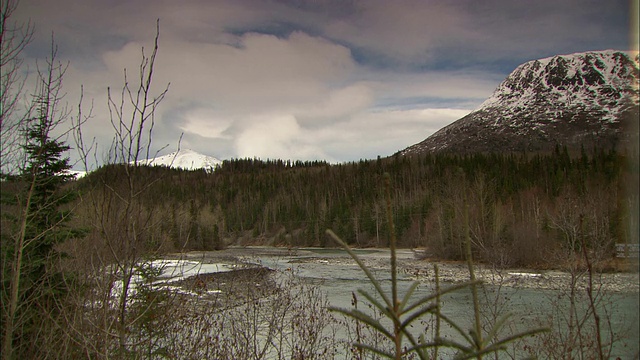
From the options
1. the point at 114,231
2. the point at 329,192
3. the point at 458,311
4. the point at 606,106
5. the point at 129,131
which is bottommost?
the point at 458,311

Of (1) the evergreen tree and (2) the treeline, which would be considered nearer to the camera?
(1) the evergreen tree

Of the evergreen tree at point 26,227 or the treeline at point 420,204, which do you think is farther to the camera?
the treeline at point 420,204

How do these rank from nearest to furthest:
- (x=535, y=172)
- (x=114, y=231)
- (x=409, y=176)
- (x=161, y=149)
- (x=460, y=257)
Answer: (x=114, y=231)
(x=161, y=149)
(x=460, y=257)
(x=535, y=172)
(x=409, y=176)

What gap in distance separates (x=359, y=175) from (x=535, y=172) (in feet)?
122

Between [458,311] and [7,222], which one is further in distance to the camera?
[458,311]

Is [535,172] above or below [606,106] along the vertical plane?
below

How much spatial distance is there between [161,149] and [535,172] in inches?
2830

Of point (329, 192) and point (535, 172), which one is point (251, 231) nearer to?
point (329, 192)

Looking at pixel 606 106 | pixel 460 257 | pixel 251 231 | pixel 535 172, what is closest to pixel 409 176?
pixel 535 172

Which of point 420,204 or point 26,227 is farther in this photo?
point 420,204

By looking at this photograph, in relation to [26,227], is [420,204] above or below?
above

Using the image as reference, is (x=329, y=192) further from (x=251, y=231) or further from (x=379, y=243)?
(x=379, y=243)

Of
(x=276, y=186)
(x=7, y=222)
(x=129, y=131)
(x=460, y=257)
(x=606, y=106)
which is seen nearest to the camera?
(x=129, y=131)

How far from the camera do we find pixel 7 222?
19.5ft
